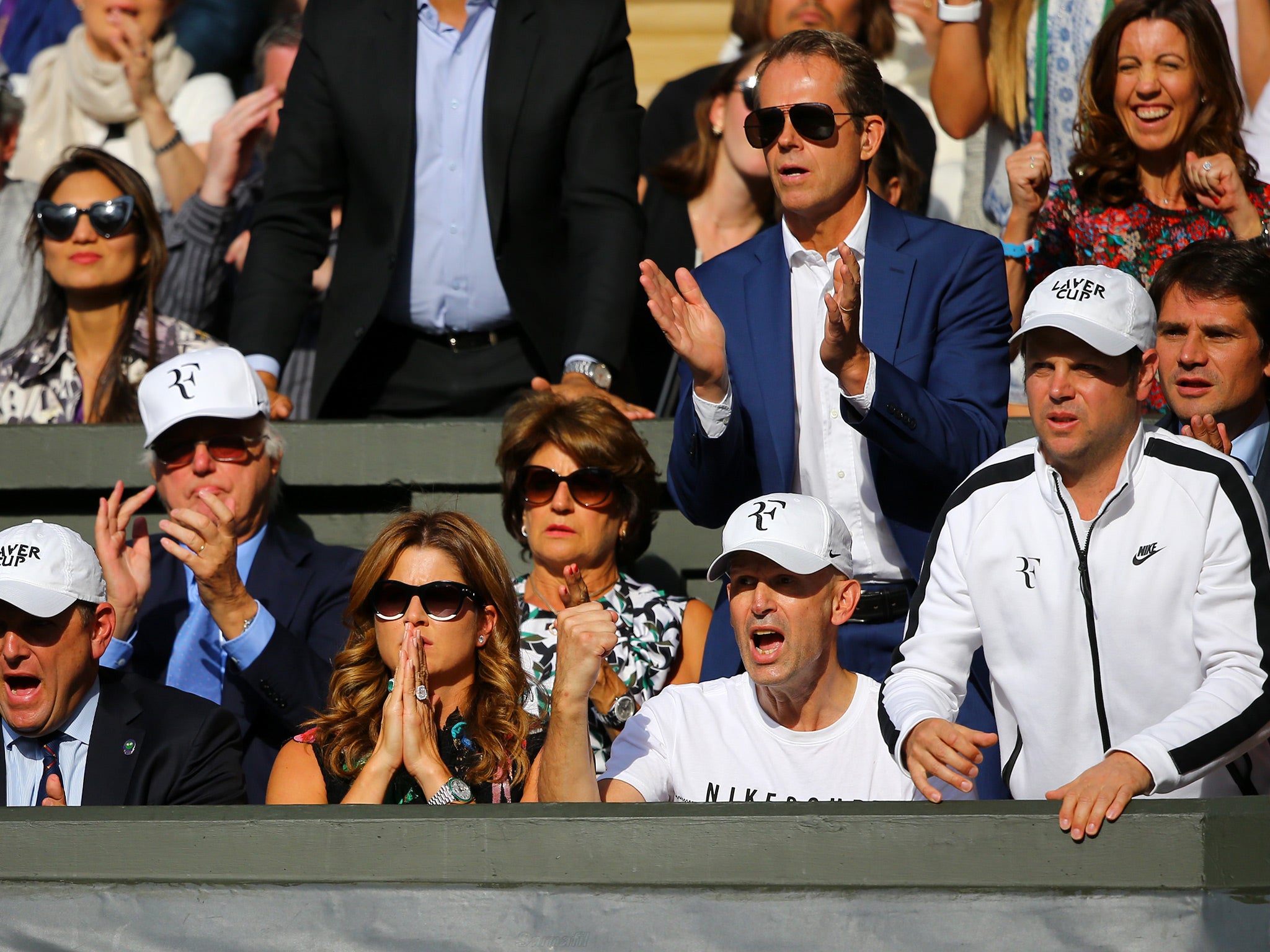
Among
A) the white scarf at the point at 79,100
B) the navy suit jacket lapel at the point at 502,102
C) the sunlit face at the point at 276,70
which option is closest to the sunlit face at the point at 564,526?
the navy suit jacket lapel at the point at 502,102

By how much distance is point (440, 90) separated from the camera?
5.23m

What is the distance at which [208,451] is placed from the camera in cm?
453

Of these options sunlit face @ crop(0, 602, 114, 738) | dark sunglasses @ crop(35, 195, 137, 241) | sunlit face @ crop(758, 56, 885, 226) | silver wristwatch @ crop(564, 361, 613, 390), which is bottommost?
sunlit face @ crop(0, 602, 114, 738)

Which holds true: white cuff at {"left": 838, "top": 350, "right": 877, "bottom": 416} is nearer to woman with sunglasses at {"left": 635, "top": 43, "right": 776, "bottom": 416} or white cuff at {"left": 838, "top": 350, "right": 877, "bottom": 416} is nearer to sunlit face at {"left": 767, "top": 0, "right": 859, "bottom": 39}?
woman with sunglasses at {"left": 635, "top": 43, "right": 776, "bottom": 416}

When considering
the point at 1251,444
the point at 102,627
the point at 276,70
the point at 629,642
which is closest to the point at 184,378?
the point at 102,627

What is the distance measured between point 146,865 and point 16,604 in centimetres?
87

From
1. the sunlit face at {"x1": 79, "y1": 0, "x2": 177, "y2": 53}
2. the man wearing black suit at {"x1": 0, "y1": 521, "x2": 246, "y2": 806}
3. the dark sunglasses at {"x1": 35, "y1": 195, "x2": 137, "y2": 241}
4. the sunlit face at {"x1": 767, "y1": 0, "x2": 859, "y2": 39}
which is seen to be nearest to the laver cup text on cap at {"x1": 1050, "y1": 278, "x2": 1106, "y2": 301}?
the man wearing black suit at {"x1": 0, "y1": 521, "x2": 246, "y2": 806}

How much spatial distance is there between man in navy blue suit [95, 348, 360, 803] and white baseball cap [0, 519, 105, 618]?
20 centimetres

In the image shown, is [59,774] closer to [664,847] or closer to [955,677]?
[664,847]

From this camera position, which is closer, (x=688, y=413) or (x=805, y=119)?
(x=688, y=413)

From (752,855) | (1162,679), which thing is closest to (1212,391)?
(1162,679)

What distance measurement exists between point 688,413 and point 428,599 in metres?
0.71

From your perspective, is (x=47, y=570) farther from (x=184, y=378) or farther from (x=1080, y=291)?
(x=1080, y=291)

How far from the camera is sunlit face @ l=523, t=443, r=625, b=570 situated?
4285 millimetres
